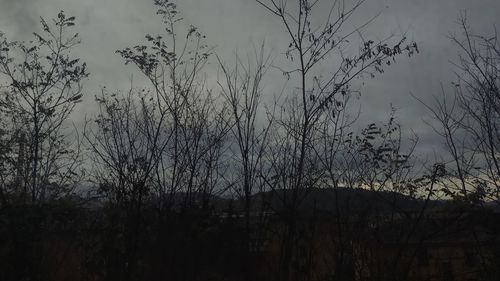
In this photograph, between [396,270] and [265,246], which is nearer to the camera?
[396,270]

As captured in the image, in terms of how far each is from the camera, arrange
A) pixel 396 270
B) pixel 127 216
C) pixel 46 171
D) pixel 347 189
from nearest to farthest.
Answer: pixel 396 270 → pixel 127 216 → pixel 347 189 → pixel 46 171

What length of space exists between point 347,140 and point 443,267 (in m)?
2.41

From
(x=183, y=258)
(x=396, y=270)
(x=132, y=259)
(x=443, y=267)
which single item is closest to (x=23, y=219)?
(x=132, y=259)

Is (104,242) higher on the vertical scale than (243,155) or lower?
lower

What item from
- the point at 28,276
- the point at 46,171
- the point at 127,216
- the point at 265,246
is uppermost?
the point at 46,171

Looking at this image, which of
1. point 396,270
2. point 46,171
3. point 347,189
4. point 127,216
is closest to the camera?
point 396,270

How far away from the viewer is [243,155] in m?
7.50

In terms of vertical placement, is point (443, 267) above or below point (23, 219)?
below

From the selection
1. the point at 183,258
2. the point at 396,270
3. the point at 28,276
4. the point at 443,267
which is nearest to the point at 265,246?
the point at 183,258

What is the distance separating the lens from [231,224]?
684 cm

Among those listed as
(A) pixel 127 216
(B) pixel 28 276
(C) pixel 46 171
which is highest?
(C) pixel 46 171

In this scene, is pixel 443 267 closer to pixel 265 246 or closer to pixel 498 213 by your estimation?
pixel 498 213

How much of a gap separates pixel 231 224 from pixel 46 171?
4.11m

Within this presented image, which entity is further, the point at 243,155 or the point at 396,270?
the point at 243,155
